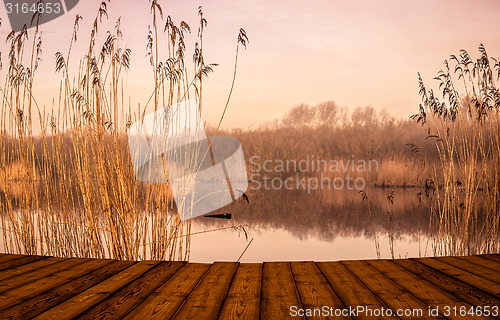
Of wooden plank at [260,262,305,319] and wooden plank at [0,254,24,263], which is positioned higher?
wooden plank at [0,254,24,263]

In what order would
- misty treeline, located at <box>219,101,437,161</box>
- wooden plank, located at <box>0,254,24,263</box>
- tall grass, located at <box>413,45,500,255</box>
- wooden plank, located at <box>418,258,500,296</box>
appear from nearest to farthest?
1. wooden plank, located at <box>418,258,500,296</box>
2. wooden plank, located at <box>0,254,24,263</box>
3. tall grass, located at <box>413,45,500,255</box>
4. misty treeline, located at <box>219,101,437,161</box>

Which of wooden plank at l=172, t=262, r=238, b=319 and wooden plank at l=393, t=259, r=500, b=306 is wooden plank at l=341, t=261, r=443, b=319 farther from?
wooden plank at l=172, t=262, r=238, b=319

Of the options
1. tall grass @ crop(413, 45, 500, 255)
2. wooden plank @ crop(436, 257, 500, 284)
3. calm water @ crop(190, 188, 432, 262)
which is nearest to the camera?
wooden plank @ crop(436, 257, 500, 284)

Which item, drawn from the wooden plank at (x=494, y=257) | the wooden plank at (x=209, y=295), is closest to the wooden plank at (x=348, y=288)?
the wooden plank at (x=209, y=295)

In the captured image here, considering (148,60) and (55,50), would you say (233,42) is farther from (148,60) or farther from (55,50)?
(55,50)

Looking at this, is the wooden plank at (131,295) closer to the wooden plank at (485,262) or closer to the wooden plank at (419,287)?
the wooden plank at (419,287)

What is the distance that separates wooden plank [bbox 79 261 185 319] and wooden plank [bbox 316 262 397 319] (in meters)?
0.66

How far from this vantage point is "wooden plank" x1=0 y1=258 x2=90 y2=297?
1.71 m

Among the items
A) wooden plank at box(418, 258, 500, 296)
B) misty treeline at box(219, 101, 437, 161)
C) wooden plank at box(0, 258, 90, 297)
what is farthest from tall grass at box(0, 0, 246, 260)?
misty treeline at box(219, 101, 437, 161)

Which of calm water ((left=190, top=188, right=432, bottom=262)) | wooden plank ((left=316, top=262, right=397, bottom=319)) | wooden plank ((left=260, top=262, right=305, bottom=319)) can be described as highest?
wooden plank ((left=260, top=262, right=305, bottom=319))

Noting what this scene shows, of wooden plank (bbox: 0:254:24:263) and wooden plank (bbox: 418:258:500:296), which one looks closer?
wooden plank (bbox: 418:258:500:296)

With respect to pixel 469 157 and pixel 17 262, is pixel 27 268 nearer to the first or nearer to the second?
pixel 17 262

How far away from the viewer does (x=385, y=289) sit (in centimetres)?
163

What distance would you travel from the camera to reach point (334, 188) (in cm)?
1072
